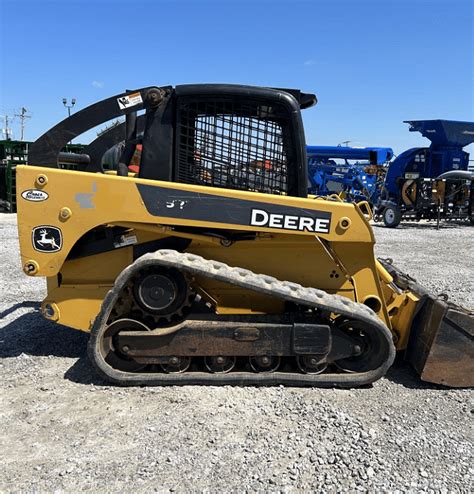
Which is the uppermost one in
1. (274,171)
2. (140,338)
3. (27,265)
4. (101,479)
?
(274,171)

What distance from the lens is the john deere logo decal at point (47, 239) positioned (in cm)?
349

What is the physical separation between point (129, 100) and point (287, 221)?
149cm

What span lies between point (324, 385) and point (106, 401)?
154 centimetres

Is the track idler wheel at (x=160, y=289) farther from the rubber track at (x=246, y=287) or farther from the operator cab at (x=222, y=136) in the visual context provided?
the operator cab at (x=222, y=136)

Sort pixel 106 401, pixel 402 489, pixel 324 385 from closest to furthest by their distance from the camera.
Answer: pixel 402 489 < pixel 106 401 < pixel 324 385

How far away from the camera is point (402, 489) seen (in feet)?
7.94

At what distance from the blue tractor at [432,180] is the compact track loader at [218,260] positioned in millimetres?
12857

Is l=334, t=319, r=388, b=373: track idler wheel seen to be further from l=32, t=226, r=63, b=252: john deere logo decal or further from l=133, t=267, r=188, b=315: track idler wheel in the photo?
l=32, t=226, r=63, b=252: john deere logo decal

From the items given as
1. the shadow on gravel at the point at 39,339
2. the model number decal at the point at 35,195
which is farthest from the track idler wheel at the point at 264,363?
the model number decal at the point at 35,195

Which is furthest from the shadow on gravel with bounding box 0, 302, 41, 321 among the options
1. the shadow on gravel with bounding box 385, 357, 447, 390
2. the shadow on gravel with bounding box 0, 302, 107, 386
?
the shadow on gravel with bounding box 385, 357, 447, 390

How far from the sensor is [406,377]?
12.1ft

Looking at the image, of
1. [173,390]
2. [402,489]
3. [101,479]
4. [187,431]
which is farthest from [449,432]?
[101,479]

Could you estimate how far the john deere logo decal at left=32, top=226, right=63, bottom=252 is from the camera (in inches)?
137

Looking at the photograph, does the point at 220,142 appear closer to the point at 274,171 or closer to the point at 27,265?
the point at 274,171
